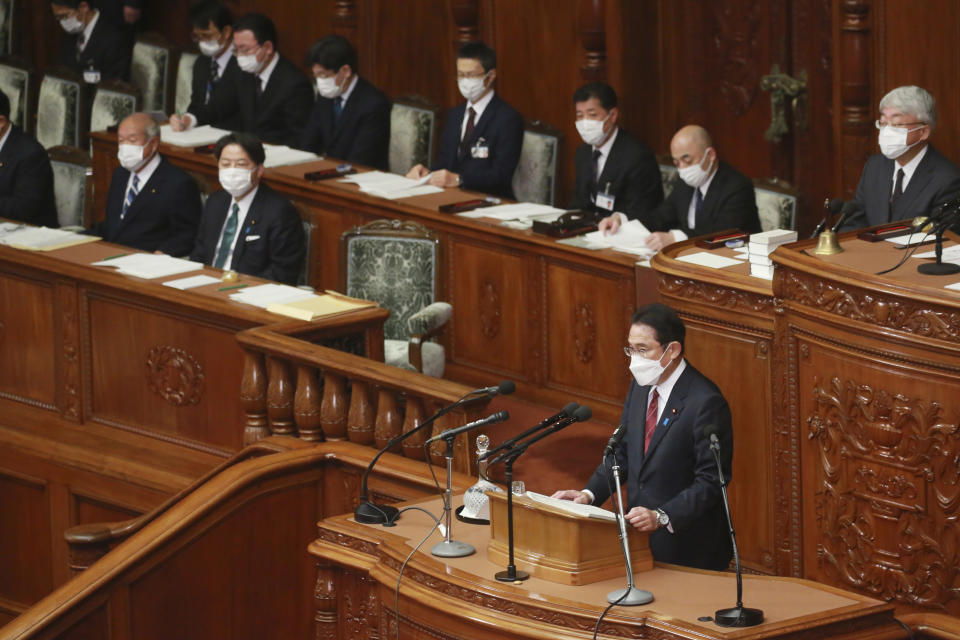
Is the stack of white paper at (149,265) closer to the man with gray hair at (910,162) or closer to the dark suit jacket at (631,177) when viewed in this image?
the dark suit jacket at (631,177)

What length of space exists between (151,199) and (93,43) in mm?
3849

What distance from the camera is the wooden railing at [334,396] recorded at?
5.39 metres

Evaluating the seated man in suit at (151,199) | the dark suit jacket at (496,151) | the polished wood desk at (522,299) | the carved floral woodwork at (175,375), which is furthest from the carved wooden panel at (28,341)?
the dark suit jacket at (496,151)

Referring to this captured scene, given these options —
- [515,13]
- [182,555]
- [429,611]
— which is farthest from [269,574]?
[515,13]

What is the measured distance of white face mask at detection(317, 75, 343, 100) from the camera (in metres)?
8.85

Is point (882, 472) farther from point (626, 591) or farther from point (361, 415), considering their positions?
point (361, 415)

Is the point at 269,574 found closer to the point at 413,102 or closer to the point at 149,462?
the point at 149,462

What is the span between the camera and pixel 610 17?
8.84 metres

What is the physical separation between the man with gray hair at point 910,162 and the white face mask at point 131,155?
359 cm

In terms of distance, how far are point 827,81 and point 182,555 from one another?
430 cm

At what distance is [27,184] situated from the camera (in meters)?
8.55

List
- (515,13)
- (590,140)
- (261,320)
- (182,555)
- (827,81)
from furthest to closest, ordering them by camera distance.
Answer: (515,13) → (827,81) → (590,140) → (261,320) → (182,555)

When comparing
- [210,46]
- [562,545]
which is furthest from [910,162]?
[210,46]

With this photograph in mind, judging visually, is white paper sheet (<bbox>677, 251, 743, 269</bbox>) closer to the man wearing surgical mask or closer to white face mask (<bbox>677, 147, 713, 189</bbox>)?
white face mask (<bbox>677, 147, 713, 189</bbox>)
